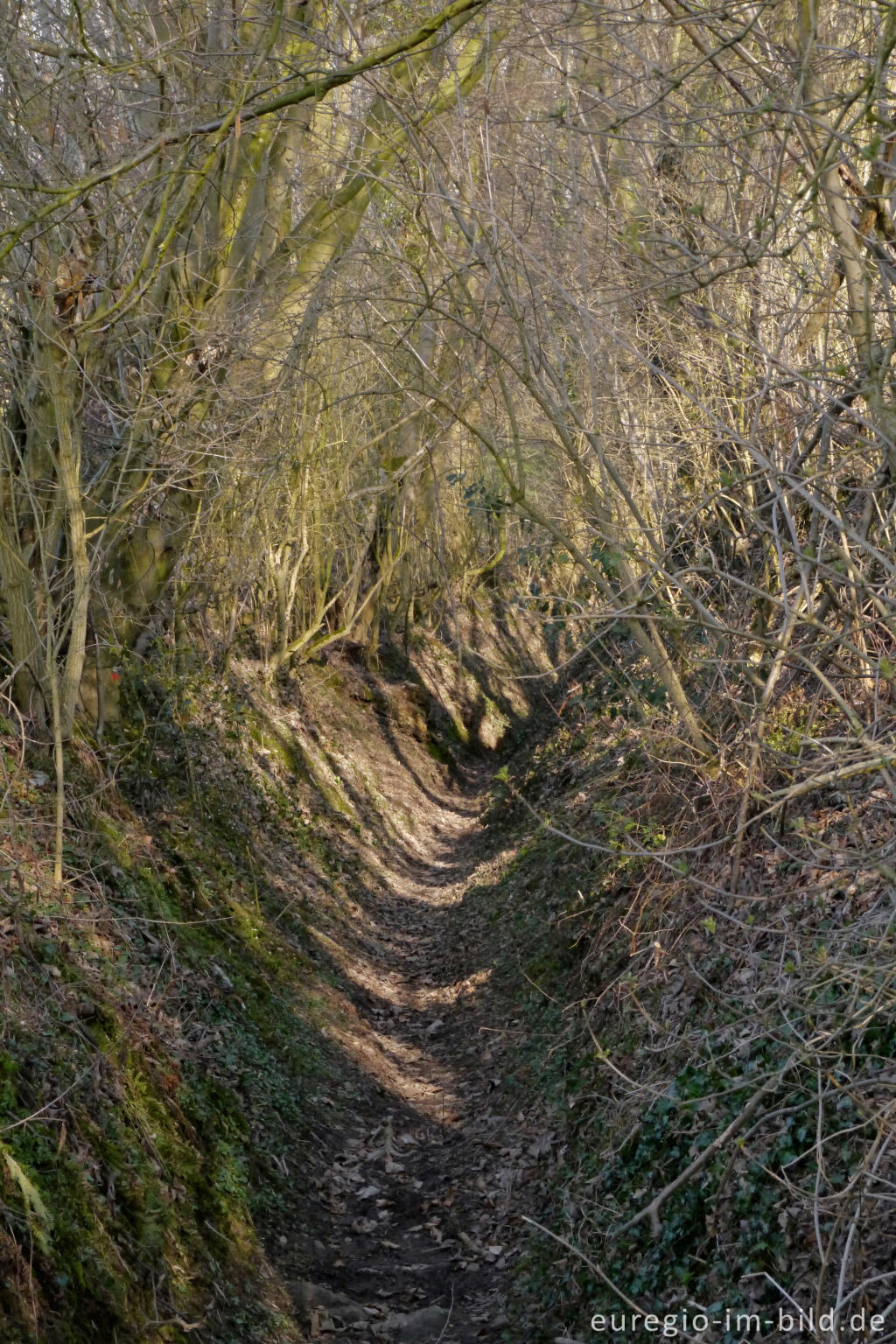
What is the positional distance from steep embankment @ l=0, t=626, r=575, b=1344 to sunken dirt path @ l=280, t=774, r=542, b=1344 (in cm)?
2

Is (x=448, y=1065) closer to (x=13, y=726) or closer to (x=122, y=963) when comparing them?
(x=122, y=963)

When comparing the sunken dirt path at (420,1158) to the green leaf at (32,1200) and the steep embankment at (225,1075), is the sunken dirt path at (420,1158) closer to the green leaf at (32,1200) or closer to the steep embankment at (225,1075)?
the steep embankment at (225,1075)

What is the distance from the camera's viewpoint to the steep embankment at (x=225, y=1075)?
14.8 feet

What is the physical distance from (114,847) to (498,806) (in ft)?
30.3

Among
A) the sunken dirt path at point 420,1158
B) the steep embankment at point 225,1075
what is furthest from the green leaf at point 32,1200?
the sunken dirt path at point 420,1158

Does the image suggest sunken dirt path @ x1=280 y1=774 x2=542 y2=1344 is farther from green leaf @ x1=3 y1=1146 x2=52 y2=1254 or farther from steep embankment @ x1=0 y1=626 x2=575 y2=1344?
green leaf @ x1=3 y1=1146 x2=52 y2=1254

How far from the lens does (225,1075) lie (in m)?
6.80

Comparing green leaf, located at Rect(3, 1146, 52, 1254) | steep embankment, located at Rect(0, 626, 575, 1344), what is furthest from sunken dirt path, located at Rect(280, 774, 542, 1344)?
green leaf, located at Rect(3, 1146, 52, 1254)

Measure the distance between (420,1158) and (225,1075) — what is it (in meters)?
1.59

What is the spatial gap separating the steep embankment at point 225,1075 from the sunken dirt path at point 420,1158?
2cm

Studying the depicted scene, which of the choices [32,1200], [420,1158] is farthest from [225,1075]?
[32,1200]

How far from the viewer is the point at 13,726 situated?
7117mm

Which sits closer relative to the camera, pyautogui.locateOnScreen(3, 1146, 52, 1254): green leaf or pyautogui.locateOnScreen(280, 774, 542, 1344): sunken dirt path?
pyautogui.locateOnScreen(3, 1146, 52, 1254): green leaf

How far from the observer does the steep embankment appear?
452 centimetres
